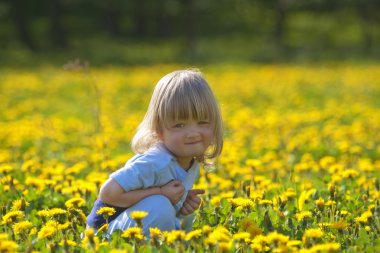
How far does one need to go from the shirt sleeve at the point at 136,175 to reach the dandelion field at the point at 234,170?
26 cm

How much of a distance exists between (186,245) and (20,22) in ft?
96.3

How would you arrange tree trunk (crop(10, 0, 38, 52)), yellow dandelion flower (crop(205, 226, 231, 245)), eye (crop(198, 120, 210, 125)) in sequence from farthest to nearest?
tree trunk (crop(10, 0, 38, 52))
eye (crop(198, 120, 210, 125))
yellow dandelion flower (crop(205, 226, 231, 245))

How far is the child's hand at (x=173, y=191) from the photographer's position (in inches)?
122

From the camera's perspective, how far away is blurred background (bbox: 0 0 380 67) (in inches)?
1027

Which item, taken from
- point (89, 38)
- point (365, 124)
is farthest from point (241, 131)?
point (89, 38)

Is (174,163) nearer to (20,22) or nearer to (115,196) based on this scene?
(115,196)

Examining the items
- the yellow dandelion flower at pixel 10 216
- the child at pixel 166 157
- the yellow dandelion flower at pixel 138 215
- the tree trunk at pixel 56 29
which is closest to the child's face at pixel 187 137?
the child at pixel 166 157

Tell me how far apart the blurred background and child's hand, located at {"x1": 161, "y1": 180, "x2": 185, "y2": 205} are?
66.9ft

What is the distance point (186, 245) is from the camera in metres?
2.98

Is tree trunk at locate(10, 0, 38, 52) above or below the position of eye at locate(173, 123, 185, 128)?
above

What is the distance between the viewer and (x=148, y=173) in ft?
A: 10.1

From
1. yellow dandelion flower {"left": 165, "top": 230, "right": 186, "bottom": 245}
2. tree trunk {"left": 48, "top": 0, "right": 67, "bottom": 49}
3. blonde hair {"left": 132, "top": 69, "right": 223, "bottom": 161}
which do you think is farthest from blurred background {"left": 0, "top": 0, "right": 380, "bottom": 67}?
yellow dandelion flower {"left": 165, "top": 230, "right": 186, "bottom": 245}

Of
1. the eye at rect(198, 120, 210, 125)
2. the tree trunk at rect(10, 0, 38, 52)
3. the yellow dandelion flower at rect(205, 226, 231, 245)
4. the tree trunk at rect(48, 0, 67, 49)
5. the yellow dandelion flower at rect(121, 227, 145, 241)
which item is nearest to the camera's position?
the yellow dandelion flower at rect(205, 226, 231, 245)

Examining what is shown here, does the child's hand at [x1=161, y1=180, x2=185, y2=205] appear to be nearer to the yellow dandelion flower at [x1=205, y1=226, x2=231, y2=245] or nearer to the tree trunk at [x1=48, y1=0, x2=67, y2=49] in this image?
the yellow dandelion flower at [x1=205, y1=226, x2=231, y2=245]
